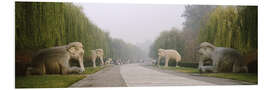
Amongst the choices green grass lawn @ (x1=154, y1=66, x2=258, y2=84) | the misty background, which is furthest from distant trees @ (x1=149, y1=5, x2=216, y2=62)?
green grass lawn @ (x1=154, y1=66, x2=258, y2=84)

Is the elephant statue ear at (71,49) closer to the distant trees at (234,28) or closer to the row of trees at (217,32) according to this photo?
the row of trees at (217,32)

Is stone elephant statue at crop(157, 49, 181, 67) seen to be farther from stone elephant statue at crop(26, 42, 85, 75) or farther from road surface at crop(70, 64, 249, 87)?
stone elephant statue at crop(26, 42, 85, 75)

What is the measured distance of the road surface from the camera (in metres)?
8.09

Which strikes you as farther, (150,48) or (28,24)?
(150,48)

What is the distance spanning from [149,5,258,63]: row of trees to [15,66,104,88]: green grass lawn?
238cm

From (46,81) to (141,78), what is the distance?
2.33m

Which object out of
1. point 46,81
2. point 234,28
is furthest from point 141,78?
point 234,28

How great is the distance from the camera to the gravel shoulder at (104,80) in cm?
792
